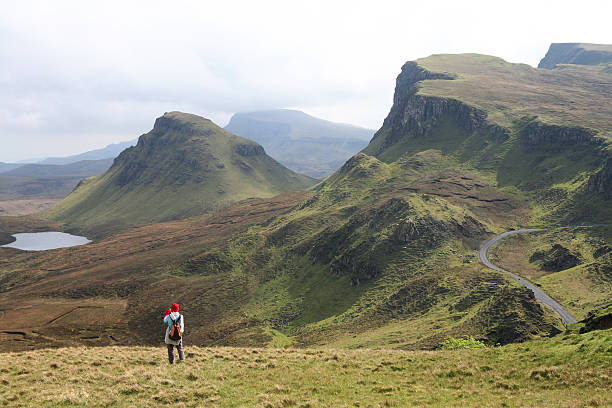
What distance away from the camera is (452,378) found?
952 inches

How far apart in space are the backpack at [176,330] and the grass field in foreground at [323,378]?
2511 mm

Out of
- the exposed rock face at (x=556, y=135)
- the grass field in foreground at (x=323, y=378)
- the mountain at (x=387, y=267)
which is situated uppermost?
the exposed rock face at (x=556, y=135)

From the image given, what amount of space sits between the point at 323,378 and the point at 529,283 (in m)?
80.7

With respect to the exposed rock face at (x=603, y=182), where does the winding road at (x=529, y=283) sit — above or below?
below

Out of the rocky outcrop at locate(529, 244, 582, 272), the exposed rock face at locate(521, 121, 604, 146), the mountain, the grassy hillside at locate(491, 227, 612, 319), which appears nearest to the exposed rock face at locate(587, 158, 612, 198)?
the mountain

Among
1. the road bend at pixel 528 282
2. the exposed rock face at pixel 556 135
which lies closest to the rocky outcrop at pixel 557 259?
the road bend at pixel 528 282

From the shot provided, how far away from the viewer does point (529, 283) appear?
85312 millimetres

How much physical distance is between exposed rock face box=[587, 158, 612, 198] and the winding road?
25093 mm

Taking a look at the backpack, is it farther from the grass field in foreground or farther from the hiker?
the grass field in foreground

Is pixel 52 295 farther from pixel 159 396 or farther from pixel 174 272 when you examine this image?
pixel 159 396

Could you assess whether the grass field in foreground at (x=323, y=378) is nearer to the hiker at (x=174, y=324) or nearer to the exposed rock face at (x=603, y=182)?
the hiker at (x=174, y=324)

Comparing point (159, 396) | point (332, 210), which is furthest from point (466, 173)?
point (159, 396)

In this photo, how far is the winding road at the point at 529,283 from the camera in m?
66.8

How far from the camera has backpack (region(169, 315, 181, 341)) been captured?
2328 centimetres
